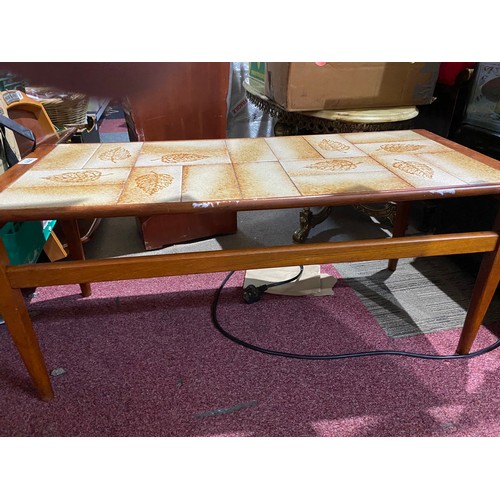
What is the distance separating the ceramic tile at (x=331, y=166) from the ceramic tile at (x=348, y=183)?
0.06 ft

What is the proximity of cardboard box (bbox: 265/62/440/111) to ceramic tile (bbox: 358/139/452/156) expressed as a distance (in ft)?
1.19

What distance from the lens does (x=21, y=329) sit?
2.65ft

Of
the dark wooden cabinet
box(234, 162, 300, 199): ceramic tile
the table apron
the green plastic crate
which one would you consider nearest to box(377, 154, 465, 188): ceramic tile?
the table apron

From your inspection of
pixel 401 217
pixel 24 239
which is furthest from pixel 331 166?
pixel 24 239

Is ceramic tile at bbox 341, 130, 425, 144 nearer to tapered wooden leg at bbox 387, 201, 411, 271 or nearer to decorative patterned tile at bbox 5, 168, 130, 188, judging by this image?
tapered wooden leg at bbox 387, 201, 411, 271

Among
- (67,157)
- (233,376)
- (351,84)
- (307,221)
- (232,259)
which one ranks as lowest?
(233,376)

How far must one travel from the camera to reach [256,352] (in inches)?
40.9

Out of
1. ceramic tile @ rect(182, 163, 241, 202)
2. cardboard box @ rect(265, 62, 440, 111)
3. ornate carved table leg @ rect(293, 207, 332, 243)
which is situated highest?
cardboard box @ rect(265, 62, 440, 111)

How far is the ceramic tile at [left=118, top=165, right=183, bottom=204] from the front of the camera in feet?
2.38

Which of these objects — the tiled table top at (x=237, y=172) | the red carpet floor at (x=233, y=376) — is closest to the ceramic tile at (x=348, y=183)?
the tiled table top at (x=237, y=172)

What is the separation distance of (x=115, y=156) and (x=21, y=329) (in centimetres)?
44

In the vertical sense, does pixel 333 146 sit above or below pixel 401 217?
above

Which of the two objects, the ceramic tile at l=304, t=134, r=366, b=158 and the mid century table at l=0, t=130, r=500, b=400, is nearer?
the mid century table at l=0, t=130, r=500, b=400

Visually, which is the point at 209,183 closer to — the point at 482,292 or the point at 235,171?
the point at 235,171
